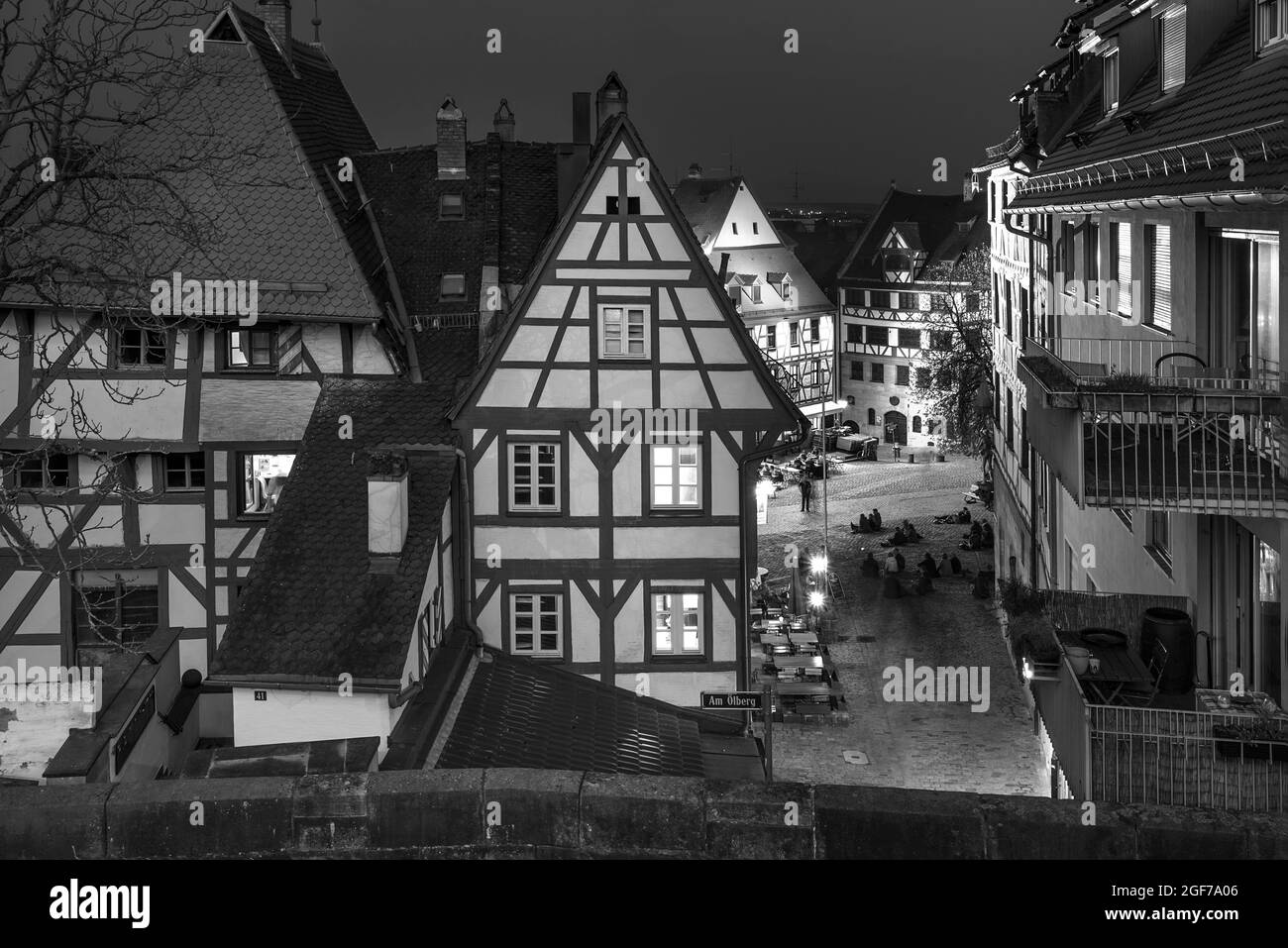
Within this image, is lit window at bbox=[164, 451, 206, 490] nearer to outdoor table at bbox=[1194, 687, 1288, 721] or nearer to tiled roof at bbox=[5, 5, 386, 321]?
tiled roof at bbox=[5, 5, 386, 321]

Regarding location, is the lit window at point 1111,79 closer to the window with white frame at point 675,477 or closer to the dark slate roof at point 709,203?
the window with white frame at point 675,477

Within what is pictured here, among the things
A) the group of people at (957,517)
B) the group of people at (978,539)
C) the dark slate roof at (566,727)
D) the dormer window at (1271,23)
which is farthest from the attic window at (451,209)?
the group of people at (957,517)

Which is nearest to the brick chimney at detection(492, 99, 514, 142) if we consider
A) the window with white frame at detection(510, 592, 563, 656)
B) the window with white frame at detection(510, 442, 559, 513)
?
the window with white frame at detection(510, 442, 559, 513)

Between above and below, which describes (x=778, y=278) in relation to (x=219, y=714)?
above

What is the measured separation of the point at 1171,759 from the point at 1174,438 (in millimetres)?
2240

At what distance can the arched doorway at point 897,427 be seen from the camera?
246 ft

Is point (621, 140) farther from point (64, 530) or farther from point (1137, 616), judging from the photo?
point (1137, 616)

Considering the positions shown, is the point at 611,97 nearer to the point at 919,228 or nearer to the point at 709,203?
the point at 709,203

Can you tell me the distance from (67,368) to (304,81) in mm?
7823

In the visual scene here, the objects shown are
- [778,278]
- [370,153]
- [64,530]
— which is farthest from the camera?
[778,278]

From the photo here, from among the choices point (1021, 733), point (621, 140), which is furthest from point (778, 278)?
point (621, 140)

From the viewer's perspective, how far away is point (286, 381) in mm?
24359
